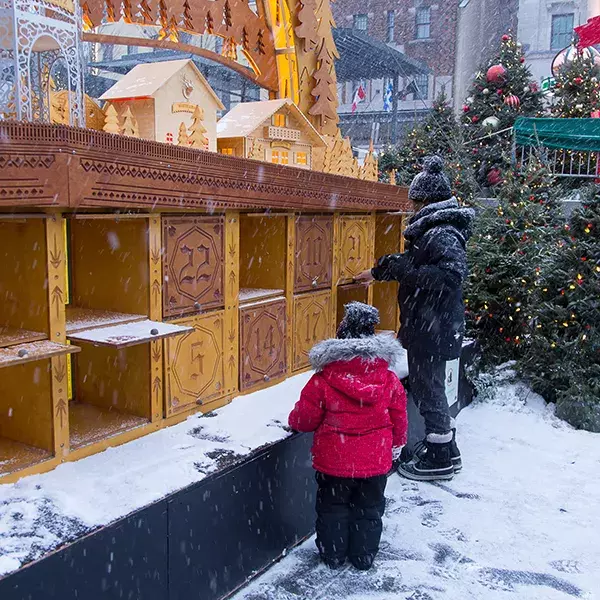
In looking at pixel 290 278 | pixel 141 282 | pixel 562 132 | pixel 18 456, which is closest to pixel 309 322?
pixel 290 278

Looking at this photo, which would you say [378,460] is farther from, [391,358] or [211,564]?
[211,564]

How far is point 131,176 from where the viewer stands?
347cm

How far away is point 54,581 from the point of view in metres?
2.67

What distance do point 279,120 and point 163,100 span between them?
1482 mm

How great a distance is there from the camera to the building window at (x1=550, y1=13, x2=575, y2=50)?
30.1 metres

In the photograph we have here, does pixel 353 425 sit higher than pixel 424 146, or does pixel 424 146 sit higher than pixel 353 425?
pixel 424 146

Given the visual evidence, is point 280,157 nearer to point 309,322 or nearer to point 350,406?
point 309,322

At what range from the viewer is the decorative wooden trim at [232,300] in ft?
15.2

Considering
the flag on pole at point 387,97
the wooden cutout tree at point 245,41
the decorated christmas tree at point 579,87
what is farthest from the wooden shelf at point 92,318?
the flag on pole at point 387,97

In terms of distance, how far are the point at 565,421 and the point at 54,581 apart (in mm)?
6166

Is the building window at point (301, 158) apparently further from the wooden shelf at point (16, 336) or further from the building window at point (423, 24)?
the building window at point (423, 24)

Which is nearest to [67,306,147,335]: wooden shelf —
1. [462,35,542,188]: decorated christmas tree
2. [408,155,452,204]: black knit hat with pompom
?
[408,155,452,204]: black knit hat with pompom

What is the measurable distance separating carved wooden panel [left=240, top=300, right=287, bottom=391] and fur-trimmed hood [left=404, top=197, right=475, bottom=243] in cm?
124

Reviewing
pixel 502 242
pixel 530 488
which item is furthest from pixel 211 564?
pixel 502 242
